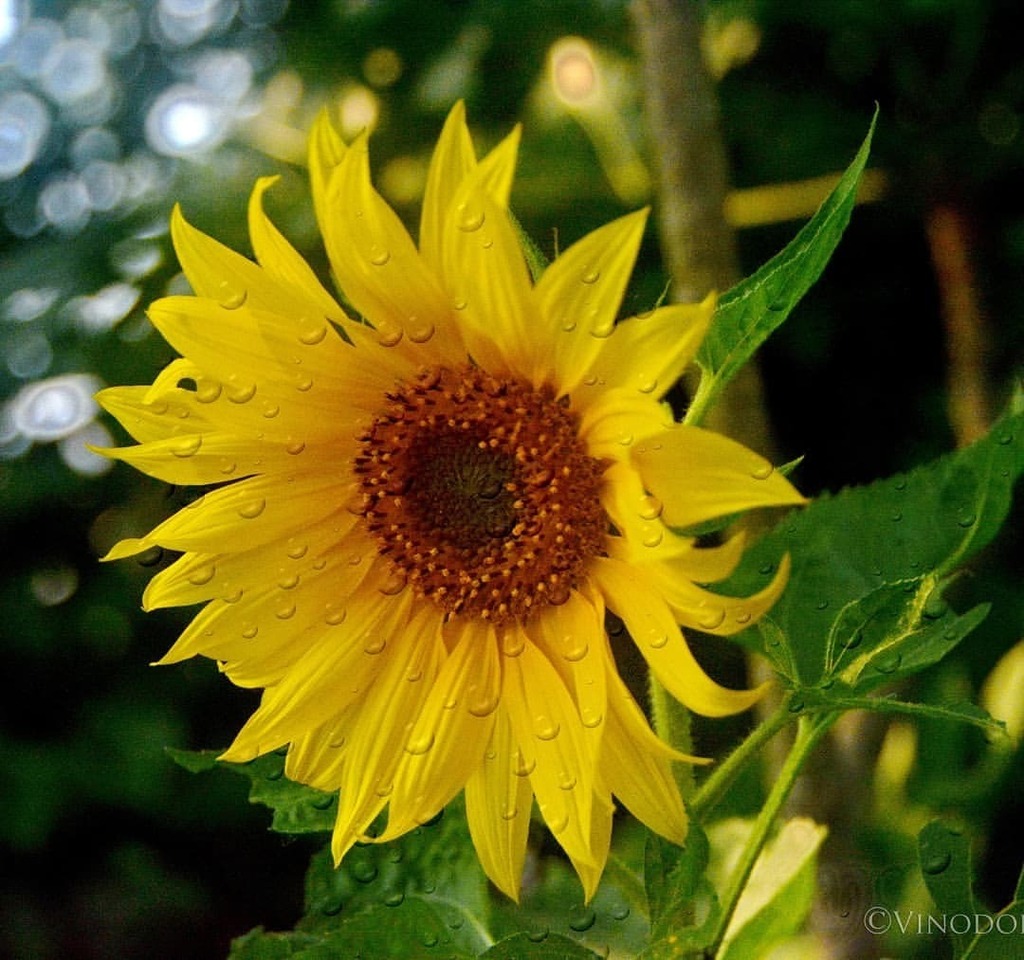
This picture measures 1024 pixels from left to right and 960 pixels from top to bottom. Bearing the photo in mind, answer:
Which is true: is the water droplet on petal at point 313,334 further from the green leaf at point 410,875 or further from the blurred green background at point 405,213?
the green leaf at point 410,875

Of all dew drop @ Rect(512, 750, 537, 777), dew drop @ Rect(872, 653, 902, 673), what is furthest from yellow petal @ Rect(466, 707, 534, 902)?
dew drop @ Rect(872, 653, 902, 673)

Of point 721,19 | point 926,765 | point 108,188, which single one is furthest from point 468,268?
→ point 926,765

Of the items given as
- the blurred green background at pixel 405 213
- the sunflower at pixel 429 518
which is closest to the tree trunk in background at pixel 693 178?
the blurred green background at pixel 405 213

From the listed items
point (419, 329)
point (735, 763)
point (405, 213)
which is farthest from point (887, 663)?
point (405, 213)

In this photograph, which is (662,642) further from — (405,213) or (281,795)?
(405,213)

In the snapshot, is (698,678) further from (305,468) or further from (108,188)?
(108,188)

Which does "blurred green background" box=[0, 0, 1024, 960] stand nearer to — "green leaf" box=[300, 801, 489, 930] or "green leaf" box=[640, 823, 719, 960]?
"green leaf" box=[300, 801, 489, 930]

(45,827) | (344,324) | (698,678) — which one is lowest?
(45,827)
